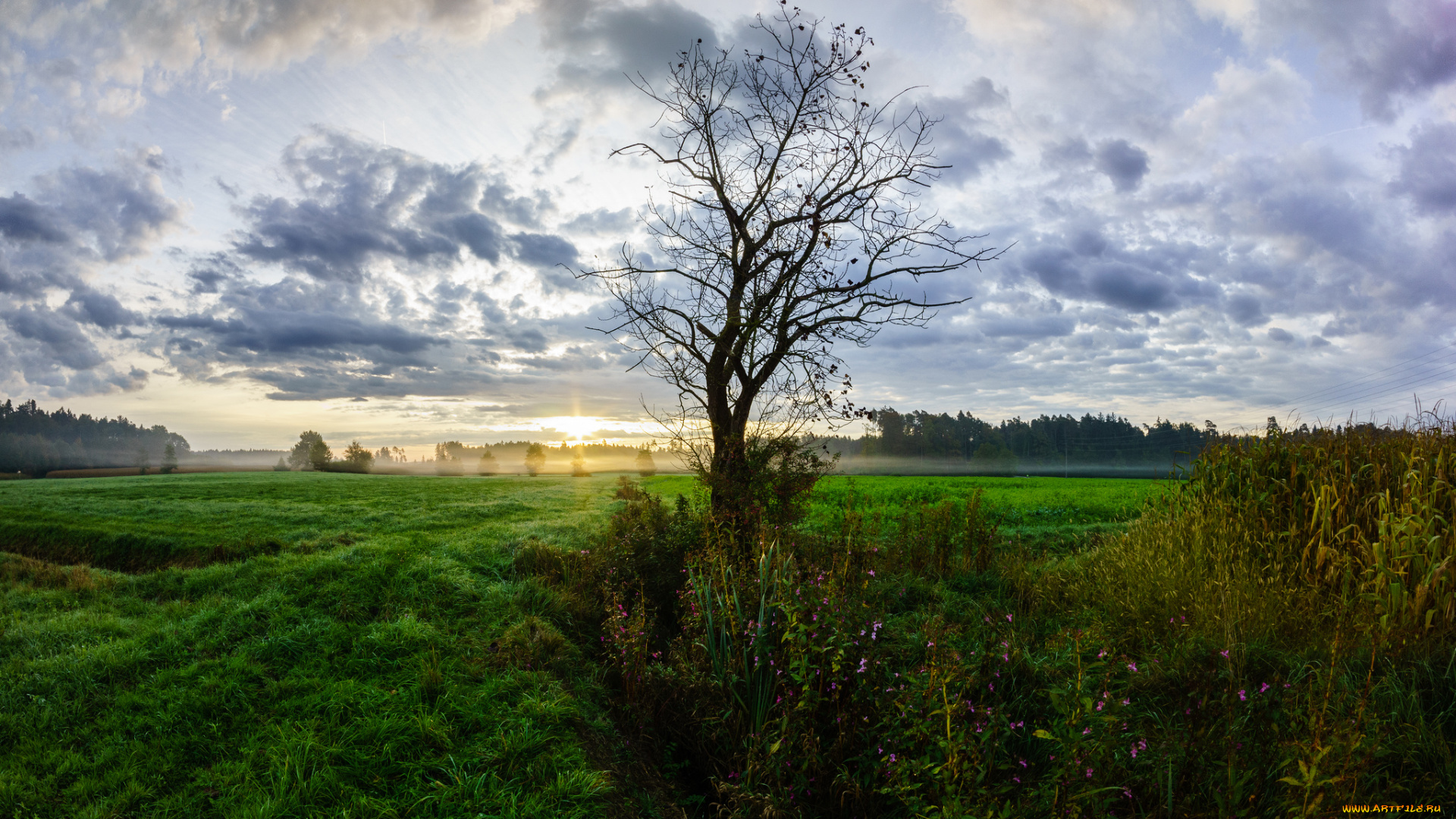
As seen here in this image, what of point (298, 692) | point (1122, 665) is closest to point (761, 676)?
point (1122, 665)

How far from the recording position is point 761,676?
4.79 m

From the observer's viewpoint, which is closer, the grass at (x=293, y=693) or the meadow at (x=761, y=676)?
the meadow at (x=761, y=676)

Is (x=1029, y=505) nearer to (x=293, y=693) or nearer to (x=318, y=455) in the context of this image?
(x=293, y=693)

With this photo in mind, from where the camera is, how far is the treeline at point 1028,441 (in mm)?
60750

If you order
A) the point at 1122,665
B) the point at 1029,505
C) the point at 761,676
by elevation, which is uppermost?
the point at 761,676

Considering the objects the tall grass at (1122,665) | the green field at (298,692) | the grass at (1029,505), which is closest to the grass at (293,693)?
the green field at (298,692)

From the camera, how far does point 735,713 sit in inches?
188

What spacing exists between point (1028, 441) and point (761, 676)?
278ft

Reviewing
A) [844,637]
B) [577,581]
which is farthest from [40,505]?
[844,637]

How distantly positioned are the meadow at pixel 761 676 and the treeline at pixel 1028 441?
4515 cm

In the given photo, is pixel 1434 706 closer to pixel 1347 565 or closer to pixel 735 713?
pixel 1347 565

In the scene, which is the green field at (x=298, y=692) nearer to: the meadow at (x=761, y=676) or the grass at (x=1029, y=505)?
the meadow at (x=761, y=676)

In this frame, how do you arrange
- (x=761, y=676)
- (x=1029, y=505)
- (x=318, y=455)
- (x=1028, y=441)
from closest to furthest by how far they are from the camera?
1. (x=761, y=676)
2. (x=1029, y=505)
3. (x=318, y=455)
4. (x=1028, y=441)

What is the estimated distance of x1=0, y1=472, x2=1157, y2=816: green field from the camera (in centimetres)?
395
